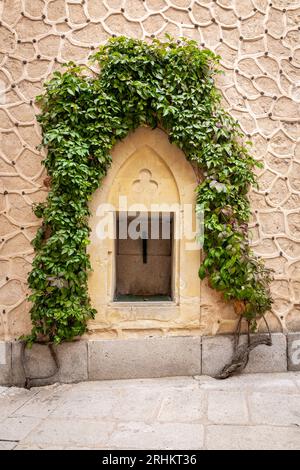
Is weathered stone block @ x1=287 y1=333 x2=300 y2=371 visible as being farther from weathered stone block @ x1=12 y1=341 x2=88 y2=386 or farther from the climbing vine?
weathered stone block @ x1=12 y1=341 x2=88 y2=386

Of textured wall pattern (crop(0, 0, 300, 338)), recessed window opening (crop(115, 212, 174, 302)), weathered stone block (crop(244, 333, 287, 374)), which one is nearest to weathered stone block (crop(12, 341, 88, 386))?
textured wall pattern (crop(0, 0, 300, 338))

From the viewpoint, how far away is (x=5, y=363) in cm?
337

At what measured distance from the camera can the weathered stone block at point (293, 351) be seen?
3525mm

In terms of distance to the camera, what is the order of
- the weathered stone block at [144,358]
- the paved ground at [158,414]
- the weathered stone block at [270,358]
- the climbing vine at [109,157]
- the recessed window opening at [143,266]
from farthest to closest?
the recessed window opening at [143,266]
the weathered stone block at [270,358]
the weathered stone block at [144,358]
the climbing vine at [109,157]
the paved ground at [158,414]

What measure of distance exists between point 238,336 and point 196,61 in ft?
8.50

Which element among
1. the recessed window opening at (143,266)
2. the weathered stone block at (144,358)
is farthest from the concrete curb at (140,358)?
the recessed window opening at (143,266)

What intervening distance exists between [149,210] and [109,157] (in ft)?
2.05

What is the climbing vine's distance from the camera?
3273mm

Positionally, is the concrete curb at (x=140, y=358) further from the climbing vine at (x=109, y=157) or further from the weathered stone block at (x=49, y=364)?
the climbing vine at (x=109, y=157)

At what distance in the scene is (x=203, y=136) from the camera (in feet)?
11.1

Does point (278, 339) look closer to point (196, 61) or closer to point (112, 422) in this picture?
point (112, 422)

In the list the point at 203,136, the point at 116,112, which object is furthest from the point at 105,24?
the point at 203,136

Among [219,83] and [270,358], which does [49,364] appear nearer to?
[270,358]

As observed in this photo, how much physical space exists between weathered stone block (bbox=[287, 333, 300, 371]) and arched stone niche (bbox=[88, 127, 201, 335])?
91 centimetres
